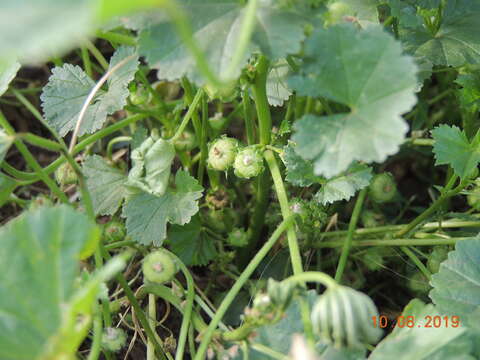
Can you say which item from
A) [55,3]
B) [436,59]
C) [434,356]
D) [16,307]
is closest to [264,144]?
[436,59]

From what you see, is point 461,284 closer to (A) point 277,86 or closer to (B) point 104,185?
(A) point 277,86

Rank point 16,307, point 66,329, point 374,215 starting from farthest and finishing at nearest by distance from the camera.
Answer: point 374,215 < point 16,307 < point 66,329

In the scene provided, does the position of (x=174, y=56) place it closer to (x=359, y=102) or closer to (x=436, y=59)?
(x=359, y=102)

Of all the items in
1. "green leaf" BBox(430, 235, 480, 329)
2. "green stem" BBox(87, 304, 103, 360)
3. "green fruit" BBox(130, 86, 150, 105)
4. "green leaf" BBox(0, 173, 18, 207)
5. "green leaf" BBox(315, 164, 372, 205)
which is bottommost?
"green leaf" BBox(430, 235, 480, 329)

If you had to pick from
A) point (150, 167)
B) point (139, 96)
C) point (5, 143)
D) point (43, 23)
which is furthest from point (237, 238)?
point (43, 23)

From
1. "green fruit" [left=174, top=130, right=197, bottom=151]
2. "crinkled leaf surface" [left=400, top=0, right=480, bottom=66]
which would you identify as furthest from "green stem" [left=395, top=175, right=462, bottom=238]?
"green fruit" [left=174, top=130, right=197, bottom=151]
